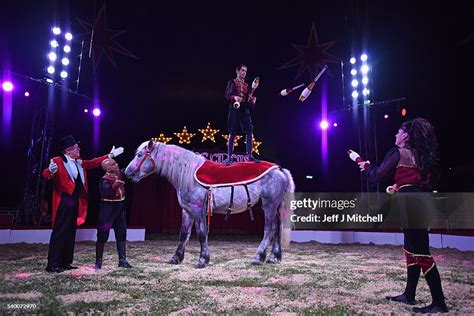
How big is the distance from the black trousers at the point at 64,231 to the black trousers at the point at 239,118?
309cm

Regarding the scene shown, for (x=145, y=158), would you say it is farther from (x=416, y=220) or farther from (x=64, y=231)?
(x=416, y=220)

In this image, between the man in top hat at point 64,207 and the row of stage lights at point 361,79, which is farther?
the row of stage lights at point 361,79

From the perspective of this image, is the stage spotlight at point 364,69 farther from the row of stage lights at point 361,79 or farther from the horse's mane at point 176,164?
the horse's mane at point 176,164

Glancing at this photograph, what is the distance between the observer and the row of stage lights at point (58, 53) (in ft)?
34.0

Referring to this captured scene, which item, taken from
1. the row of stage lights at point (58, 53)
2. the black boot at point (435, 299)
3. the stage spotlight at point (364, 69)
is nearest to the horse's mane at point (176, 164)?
the black boot at point (435, 299)

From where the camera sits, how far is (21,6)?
376 inches

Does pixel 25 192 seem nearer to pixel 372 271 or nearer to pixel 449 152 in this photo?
pixel 372 271

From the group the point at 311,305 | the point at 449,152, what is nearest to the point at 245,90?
the point at 311,305

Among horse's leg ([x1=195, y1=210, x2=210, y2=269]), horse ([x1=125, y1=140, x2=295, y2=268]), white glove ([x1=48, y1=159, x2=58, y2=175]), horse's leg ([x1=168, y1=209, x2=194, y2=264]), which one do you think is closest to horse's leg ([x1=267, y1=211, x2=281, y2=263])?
horse ([x1=125, y1=140, x2=295, y2=268])

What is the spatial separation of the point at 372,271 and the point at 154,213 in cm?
1090

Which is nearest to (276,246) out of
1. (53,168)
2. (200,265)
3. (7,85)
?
(200,265)

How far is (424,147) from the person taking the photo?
3303 millimetres

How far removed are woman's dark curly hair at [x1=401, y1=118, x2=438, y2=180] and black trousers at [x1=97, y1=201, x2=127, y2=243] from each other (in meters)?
4.26

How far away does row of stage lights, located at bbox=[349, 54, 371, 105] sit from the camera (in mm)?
12180
